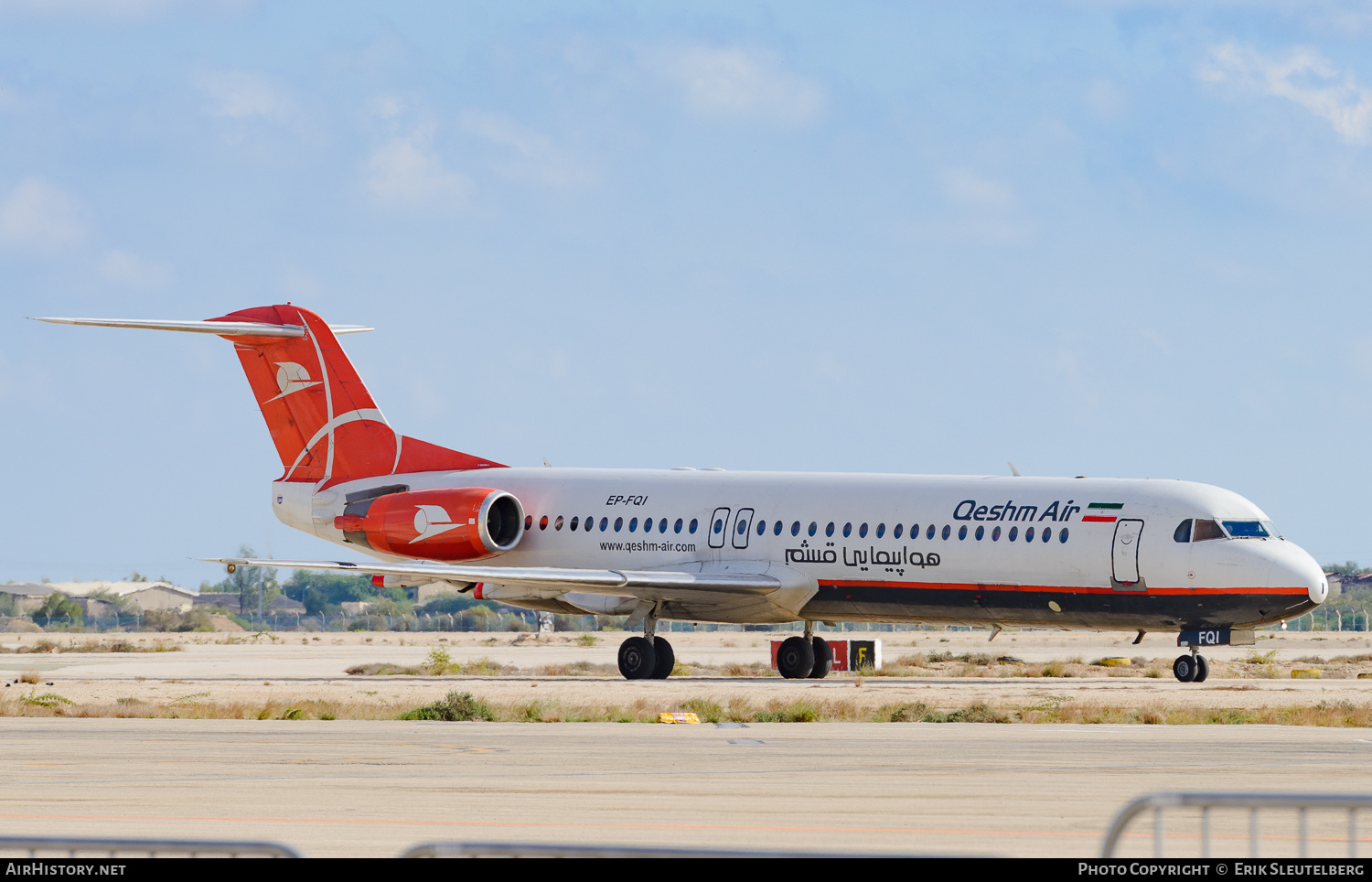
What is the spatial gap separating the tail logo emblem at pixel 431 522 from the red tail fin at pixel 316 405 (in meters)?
2.72

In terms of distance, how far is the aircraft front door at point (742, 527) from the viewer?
34312 millimetres

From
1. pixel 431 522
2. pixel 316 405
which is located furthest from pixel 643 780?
pixel 316 405

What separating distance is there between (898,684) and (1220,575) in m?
6.30

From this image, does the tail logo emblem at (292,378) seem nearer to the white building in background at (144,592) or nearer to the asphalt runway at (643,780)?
the asphalt runway at (643,780)

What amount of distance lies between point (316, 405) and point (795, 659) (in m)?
13.0

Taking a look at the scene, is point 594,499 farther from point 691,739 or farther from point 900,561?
point 691,739

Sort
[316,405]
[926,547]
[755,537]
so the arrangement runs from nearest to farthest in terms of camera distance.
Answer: [926,547] → [755,537] → [316,405]

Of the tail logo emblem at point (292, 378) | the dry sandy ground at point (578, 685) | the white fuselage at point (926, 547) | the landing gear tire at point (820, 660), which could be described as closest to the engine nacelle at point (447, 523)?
the white fuselage at point (926, 547)

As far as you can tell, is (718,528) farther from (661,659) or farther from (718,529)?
(661,659)

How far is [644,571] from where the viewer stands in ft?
115

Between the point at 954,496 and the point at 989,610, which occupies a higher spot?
the point at 954,496

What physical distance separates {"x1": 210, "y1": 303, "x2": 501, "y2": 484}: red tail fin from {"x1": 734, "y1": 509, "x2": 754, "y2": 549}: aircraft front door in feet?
29.0

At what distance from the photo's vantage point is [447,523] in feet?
122

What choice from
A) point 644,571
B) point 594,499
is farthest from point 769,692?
point 594,499
